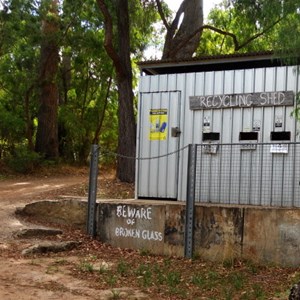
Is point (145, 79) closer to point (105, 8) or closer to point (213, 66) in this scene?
point (213, 66)

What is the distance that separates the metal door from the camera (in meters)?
10.7

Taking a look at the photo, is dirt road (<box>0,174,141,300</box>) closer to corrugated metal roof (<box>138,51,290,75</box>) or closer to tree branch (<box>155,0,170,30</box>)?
corrugated metal roof (<box>138,51,290,75</box>)

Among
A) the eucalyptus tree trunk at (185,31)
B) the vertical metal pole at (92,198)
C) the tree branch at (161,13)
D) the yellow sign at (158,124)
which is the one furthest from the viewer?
the tree branch at (161,13)

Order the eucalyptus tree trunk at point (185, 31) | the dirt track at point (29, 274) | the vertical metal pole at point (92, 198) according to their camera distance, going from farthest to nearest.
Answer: the eucalyptus tree trunk at point (185, 31)
the vertical metal pole at point (92, 198)
the dirt track at point (29, 274)

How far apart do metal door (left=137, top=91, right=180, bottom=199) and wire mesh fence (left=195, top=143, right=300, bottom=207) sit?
0.79 m

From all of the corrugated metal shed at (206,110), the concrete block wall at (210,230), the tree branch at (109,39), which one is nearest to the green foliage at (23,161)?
the tree branch at (109,39)

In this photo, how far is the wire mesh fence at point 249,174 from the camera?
30.3 feet

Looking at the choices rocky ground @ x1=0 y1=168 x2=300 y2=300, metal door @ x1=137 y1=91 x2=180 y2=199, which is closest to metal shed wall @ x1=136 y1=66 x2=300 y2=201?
metal door @ x1=137 y1=91 x2=180 y2=199

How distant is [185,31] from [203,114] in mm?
8047

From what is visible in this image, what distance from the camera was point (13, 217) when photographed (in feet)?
37.3

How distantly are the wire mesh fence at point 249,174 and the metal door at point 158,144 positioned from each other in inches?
31.2

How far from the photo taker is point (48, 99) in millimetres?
24047

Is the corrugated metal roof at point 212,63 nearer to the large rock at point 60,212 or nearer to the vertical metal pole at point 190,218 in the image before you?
the vertical metal pole at point 190,218

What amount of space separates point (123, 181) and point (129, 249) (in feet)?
20.2
